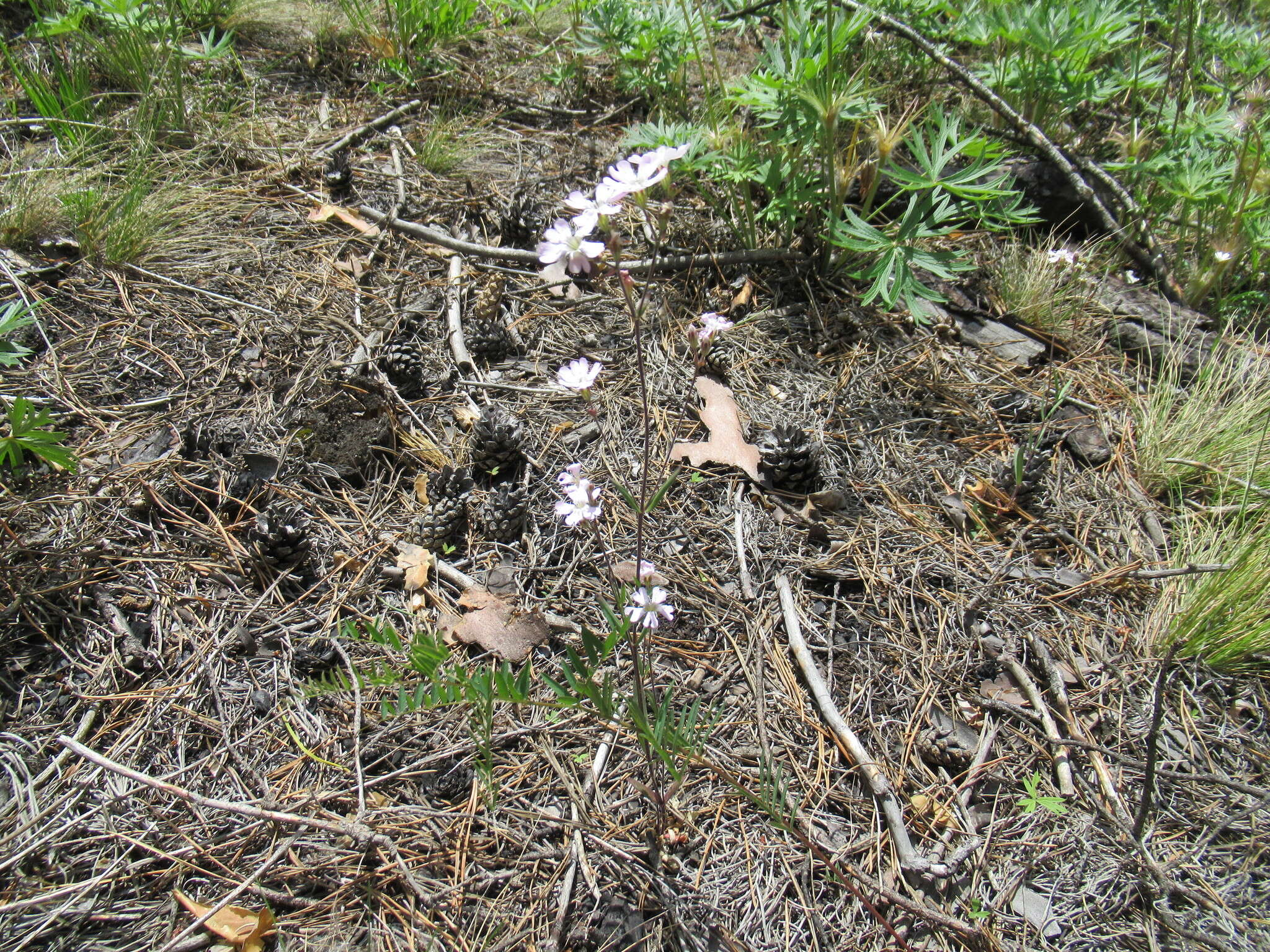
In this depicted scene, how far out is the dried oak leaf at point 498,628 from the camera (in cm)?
165

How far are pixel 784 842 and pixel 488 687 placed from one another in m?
0.67

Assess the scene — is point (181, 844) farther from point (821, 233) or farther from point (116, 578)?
point (821, 233)

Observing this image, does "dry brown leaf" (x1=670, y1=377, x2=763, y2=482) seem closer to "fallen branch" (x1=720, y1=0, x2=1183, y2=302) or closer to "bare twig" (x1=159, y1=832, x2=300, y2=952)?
"bare twig" (x1=159, y1=832, x2=300, y2=952)

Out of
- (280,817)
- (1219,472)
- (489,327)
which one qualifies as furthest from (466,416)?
(1219,472)

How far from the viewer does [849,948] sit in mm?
1313

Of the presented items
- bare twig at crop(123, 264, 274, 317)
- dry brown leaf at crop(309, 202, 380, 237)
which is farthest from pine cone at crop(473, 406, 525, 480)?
dry brown leaf at crop(309, 202, 380, 237)

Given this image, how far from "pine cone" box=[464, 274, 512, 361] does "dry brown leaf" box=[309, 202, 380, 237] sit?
585 mm

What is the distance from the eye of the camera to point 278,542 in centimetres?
175

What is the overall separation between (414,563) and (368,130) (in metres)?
2.16

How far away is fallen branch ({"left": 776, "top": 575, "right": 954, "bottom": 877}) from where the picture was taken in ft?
4.57

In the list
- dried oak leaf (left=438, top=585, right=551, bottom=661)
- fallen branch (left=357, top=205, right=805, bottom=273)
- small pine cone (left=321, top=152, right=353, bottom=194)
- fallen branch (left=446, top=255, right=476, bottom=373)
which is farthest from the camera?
small pine cone (left=321, top=152, right=353, bottom=194)

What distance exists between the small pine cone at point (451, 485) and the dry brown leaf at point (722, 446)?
0.56 m

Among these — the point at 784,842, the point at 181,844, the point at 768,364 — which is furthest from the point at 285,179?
Result: the point at 784,842

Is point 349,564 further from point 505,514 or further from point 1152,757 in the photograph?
point 1152,757
